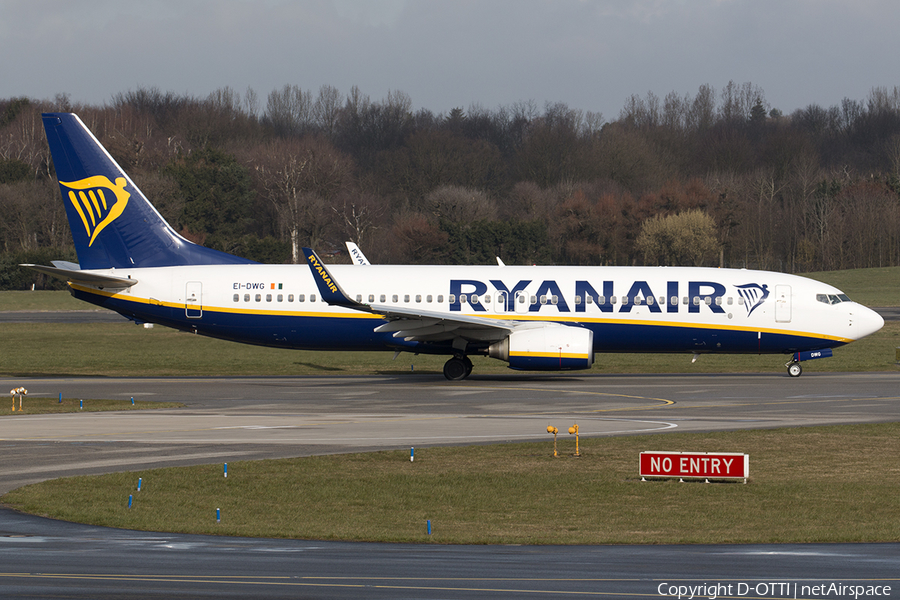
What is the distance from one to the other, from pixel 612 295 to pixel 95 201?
823 inches

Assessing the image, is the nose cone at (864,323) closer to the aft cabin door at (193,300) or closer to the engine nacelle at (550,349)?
the engine nacelle at (550,349)

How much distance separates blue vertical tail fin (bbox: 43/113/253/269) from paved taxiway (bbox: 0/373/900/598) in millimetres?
4998

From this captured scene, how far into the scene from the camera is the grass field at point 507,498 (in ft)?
51.9

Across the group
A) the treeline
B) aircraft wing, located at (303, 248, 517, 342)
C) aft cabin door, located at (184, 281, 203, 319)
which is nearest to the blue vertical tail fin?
aft cabin door, located at (184, 281, 203, 319)

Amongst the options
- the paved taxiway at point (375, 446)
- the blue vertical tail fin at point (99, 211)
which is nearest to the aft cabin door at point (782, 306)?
the paved taxiway at point (375, 446)

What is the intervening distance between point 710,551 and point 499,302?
2444 cm

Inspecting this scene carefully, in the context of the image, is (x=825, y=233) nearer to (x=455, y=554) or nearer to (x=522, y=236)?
(x=522, y=236)

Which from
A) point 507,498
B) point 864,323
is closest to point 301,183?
point 864,323

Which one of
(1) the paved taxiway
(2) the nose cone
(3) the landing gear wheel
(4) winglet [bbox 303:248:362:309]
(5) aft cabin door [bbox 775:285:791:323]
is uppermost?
(4) winglet [bbox 303:248:362:309]

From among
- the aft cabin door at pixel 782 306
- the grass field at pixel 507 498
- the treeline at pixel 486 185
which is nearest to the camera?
the grass field at pixel 507 498

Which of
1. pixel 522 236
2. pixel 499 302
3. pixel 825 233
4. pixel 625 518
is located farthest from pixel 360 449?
pixel 825 233

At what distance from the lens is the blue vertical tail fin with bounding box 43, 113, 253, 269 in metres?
39.5

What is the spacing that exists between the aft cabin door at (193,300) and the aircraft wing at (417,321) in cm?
564

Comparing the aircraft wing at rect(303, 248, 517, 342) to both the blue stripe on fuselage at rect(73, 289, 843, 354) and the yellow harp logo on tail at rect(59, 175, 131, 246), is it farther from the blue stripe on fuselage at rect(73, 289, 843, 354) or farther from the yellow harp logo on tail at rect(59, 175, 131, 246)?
the yellow harp logo on tail at rect(59, 175, 131, 246)
